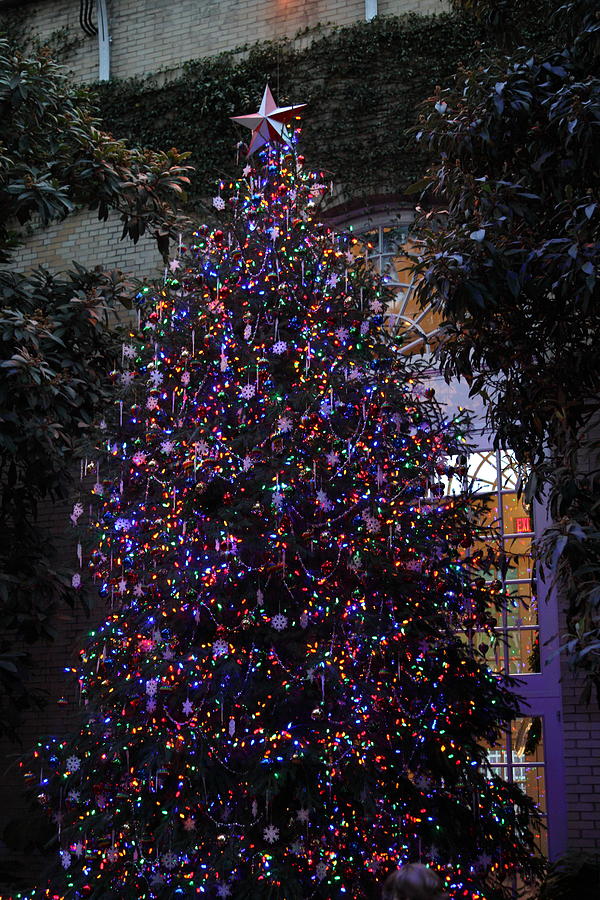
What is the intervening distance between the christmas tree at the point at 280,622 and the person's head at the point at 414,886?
214cm

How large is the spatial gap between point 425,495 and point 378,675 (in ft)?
4.07

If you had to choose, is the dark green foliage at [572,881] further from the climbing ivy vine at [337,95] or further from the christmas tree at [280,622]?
the climbing ivy vine at [337,95]

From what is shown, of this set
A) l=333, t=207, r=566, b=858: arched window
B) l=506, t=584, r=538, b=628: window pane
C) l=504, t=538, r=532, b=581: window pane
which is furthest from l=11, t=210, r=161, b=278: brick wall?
l=506, t=584, r=538, b=628: window pane

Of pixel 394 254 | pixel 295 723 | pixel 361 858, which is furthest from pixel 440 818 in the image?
pixel 394 254

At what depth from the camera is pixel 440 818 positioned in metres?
6.00

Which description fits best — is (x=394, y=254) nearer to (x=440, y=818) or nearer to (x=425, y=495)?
(x=425, y=495)

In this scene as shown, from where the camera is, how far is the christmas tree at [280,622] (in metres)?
5.75

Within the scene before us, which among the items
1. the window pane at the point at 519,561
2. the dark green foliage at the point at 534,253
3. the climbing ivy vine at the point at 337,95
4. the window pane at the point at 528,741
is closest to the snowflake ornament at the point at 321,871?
the dark green foliage at the point at 534,253

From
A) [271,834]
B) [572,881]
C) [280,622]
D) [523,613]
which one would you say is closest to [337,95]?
[523,613]

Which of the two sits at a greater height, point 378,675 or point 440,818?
point 378,675

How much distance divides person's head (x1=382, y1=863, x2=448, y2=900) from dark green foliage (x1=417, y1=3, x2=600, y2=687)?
95.5 inches

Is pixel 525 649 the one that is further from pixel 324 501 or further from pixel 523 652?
pixel 324 501

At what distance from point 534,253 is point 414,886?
371 centimetres

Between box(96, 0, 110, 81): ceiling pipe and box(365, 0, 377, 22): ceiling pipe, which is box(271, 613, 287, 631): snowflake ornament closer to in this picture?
box(365, 0, 377, 22): ceiling pipe
